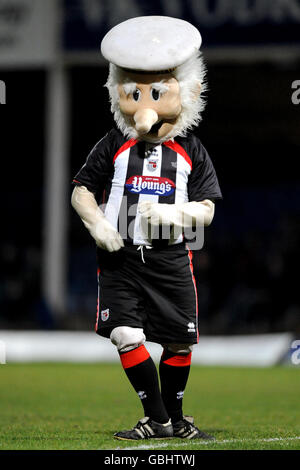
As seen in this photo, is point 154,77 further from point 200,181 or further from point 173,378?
point 173,378

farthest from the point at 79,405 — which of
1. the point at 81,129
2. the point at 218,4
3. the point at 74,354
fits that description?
the point at 81,129

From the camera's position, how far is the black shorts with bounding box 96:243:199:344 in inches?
191

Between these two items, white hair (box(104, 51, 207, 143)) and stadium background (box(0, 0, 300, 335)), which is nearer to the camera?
white hair (box(104, 51, 207, 143))

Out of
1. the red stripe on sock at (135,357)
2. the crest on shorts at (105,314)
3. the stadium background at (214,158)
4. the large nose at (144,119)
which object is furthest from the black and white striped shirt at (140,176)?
the stadium background at (214,158)

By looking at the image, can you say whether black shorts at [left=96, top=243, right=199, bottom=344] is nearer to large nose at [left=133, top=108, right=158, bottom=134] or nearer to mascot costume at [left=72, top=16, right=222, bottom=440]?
mascot costume at [left=72, top=16, right=222, bottom=440]

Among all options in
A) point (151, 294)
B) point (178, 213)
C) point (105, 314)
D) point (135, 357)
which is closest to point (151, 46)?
point (178, 213)

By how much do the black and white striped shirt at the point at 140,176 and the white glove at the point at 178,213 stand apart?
0.07 metres

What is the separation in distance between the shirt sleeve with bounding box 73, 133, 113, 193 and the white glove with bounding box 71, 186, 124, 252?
0.13ft

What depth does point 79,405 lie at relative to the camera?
703 cm

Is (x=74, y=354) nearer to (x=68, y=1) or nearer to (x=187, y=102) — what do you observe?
(x=68, y=1)

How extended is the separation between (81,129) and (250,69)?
16.3ft

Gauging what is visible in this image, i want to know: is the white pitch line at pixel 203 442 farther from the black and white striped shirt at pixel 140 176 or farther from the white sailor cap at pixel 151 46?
the white sailor cap at pixel 151 46

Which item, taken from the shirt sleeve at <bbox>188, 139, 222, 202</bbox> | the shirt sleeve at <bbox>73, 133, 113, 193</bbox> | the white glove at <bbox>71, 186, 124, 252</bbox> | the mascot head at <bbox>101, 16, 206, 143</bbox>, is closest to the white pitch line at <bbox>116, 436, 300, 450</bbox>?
the white glove at <bbox>71, 186, 124, 252</bbox>

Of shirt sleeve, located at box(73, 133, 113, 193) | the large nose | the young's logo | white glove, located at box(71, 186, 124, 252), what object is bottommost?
white glove, located at box(71, 186, 124, 252)
